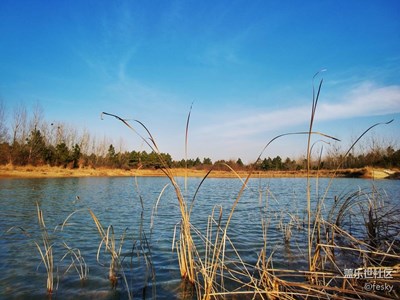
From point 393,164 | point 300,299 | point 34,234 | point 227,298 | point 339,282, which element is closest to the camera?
point 300,299

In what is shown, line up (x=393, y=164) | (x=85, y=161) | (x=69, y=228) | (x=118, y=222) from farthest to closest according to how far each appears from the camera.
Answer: (x=85, y=161) < (x=393, y=164) < (x=118, y=222) < (x=69, y=228)

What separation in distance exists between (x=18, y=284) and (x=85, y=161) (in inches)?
2247

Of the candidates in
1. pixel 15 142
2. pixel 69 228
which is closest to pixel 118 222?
pixel 69 228

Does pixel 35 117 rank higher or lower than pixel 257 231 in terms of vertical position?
higher

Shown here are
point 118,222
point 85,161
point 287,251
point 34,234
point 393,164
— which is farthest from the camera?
point 85,161

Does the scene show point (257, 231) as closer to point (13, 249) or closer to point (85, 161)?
point (13, 249)

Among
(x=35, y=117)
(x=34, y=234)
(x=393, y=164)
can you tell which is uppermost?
(x=35, y=117)

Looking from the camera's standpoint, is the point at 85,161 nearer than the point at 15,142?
No

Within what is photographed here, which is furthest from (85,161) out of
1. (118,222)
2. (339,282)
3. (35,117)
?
(339,282)

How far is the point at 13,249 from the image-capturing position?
232 inches

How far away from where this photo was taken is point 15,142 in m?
43.9

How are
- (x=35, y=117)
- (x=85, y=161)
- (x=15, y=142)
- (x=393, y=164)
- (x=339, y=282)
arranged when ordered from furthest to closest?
(x=85, y=161), (x=35, y=117), (x=393, y=164), (x=15, y=142), (x=339, y=282)

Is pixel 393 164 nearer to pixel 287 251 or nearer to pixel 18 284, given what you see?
pixel 287 251

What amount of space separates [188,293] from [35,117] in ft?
190
